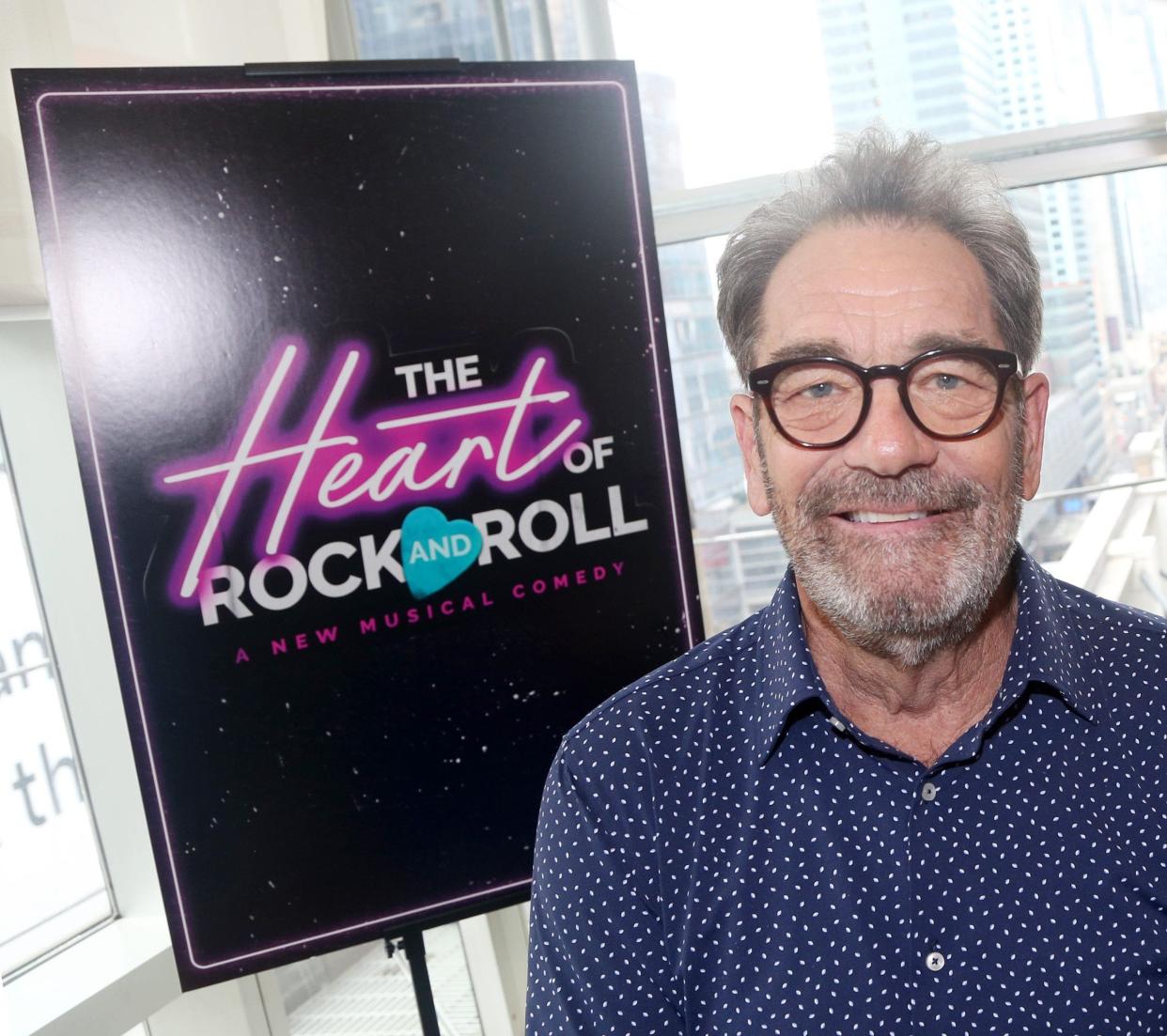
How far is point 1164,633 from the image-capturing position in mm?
1352

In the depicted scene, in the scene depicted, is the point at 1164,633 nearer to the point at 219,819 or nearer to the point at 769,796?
the point at 769,796

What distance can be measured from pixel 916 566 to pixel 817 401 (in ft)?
0.70

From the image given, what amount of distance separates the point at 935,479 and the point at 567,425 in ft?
2.02

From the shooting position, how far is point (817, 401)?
1.31 m

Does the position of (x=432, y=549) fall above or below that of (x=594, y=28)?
below

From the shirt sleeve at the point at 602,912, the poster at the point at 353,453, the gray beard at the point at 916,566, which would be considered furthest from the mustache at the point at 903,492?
the poster at the point at 353,453

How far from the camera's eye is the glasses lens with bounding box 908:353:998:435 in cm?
128

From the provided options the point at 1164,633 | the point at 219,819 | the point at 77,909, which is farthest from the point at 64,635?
the point at 1164,633

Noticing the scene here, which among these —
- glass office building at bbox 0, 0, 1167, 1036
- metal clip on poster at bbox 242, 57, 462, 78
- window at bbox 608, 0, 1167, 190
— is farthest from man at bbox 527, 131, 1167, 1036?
window at bbox 608, 0, 1167, 190

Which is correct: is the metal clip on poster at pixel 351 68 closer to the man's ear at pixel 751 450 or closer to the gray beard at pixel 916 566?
the man's ear at pixel 751 450

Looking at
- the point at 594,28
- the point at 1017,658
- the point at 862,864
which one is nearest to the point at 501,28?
the point at 594,28

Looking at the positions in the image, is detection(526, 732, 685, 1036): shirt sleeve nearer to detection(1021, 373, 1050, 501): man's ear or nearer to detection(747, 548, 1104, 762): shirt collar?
detection(747, 548, 1104, 762): shirt collar

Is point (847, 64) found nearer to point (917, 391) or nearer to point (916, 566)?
point (917, 391)

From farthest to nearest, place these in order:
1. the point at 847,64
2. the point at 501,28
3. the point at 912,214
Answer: the point at 847,64 < the point at 501,28 < the point at 912,214
